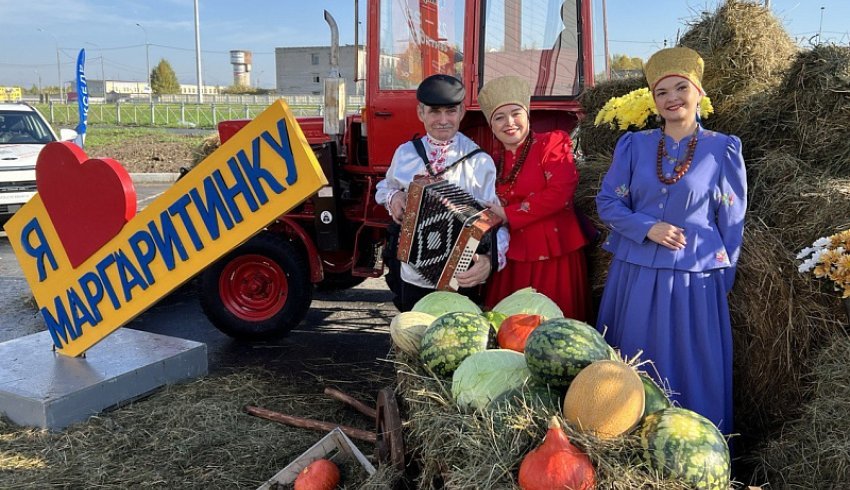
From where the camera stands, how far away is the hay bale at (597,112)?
3916 mm

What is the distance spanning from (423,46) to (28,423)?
3.14 metres

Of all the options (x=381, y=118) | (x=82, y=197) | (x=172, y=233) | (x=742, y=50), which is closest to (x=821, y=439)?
(x=742, y=50)

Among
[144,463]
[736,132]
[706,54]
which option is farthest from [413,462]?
[706,54]

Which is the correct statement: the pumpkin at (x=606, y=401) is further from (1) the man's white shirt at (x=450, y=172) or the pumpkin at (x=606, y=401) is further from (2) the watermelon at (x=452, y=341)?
(1) the man's white shirt at (x=450, y=172)

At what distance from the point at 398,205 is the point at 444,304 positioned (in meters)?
0.57

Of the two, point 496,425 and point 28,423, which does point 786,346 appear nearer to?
point 496,425

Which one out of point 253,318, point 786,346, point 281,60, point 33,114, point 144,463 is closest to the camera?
point 786,346

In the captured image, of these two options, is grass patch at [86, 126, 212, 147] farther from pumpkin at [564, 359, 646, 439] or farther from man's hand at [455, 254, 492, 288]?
pumpkin at [564, 359, 646, 439]

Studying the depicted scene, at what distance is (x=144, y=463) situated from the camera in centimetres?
311

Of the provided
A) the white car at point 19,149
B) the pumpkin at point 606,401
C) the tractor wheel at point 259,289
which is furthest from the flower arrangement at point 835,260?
the white car at point 19,149

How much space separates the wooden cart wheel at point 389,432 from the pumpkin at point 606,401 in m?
0.70

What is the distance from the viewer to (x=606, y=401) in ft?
5.74

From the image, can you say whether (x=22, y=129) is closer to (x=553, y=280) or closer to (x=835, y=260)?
(x=553, y=280)

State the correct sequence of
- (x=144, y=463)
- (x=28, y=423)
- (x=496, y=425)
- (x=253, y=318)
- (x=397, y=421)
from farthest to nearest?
(x=253, y=318) → (x=28, y=423) → (x=144, y=463) → (x=397, y=421) → (x=496, y=425)
